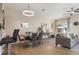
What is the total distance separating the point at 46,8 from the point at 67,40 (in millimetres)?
889

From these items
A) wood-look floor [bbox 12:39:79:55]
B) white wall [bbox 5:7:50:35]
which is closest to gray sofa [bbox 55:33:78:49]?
wood-look floor [bbox 12:39:79:55]

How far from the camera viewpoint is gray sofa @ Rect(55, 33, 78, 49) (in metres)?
2.30

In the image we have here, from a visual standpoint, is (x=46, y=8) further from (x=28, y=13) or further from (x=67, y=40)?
(x=67, y=40)

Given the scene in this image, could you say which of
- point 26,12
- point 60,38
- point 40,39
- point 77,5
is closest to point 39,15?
point 26,12

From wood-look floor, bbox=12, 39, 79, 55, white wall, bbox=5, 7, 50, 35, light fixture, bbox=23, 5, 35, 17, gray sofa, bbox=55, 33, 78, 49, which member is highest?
light fixture, bbox=23, 5, 35, 17

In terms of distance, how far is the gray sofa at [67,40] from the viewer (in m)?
2.30

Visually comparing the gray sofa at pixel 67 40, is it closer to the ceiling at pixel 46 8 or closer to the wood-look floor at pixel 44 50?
the wood-look floor at pixel 44 50

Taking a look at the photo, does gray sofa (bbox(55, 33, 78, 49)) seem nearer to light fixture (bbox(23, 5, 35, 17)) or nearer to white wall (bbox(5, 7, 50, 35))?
white wall (bbox(5, 7, 50, 35))

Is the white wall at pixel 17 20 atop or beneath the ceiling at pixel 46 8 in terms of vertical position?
beneath

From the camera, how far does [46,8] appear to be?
2.32 metres

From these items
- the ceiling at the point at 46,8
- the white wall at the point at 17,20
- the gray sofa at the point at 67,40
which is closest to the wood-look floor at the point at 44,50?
the gray sofa at the point at 67,40

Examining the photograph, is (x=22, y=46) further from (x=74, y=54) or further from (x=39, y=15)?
(x=74, y=54)

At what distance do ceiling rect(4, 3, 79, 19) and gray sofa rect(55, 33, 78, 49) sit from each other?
494 mm

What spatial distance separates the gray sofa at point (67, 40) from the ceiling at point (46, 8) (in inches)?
19.4
